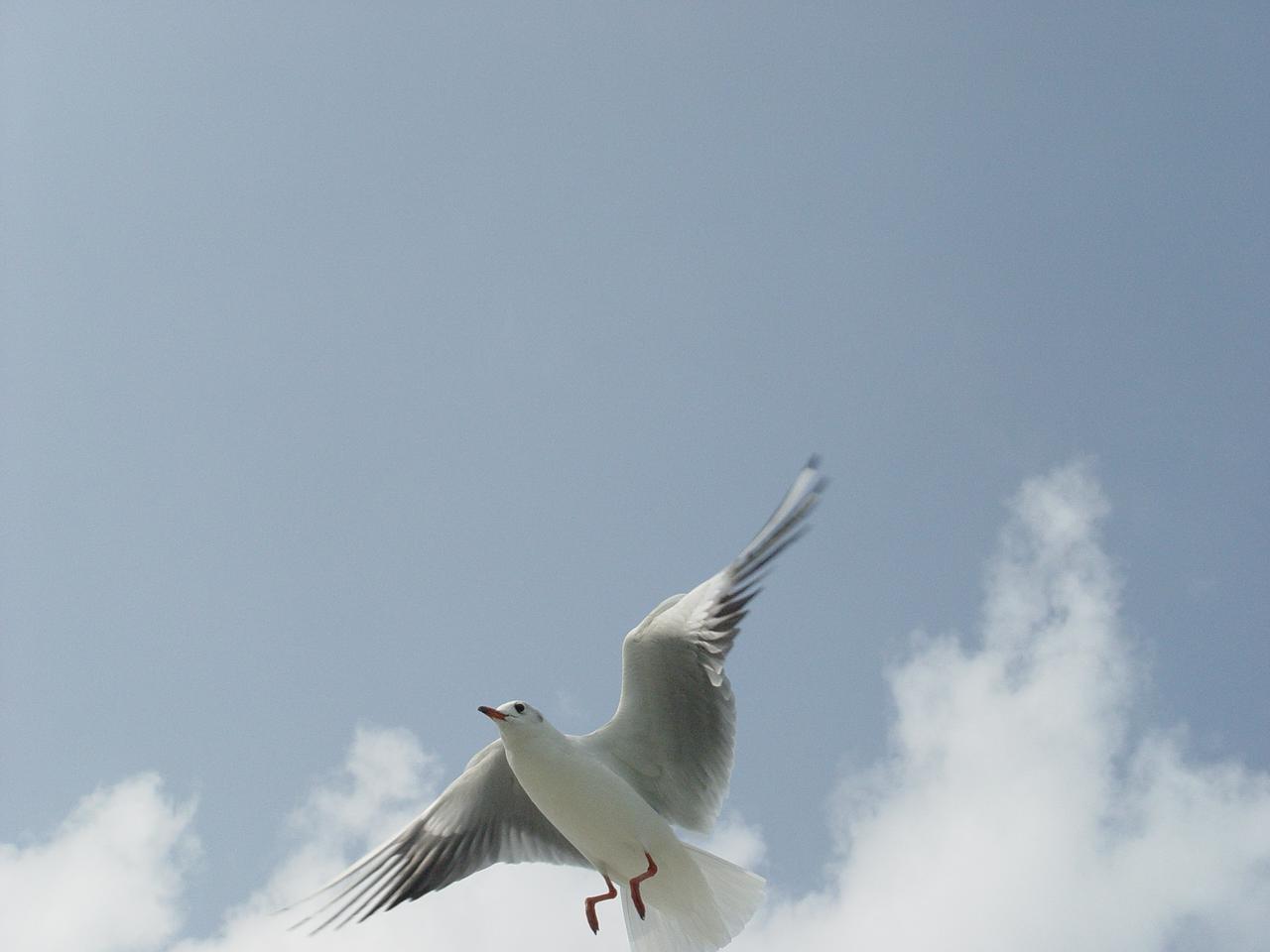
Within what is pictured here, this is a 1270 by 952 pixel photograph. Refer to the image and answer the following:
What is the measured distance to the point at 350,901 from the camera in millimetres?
7324

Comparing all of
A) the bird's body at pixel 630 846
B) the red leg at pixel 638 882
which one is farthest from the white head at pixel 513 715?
the red leg at pixel 638 882

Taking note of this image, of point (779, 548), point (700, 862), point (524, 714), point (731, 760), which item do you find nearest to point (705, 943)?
point (700, 862)

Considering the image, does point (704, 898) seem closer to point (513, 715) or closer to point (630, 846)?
point (630, 846)

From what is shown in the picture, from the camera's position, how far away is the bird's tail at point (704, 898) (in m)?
6.77

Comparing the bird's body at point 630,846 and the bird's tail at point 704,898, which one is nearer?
the bird's body at point 630,846

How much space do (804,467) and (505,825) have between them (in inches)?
104

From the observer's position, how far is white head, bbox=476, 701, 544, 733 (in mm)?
6578

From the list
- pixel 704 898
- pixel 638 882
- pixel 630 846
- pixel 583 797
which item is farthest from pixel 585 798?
pixel 704 898

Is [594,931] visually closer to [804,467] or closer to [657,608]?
[657,608]

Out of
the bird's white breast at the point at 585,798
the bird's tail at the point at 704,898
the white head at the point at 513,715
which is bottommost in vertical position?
the bird's tail at the point at 704,898

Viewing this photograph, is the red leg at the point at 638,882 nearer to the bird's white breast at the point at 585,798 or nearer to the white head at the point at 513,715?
the bird's white breast at the point at 585,798

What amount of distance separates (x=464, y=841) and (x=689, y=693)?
1606 millimetres

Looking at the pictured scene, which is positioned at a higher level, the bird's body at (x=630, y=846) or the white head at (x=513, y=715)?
the white head at (x=513, y=715)

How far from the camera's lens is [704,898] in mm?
6781
